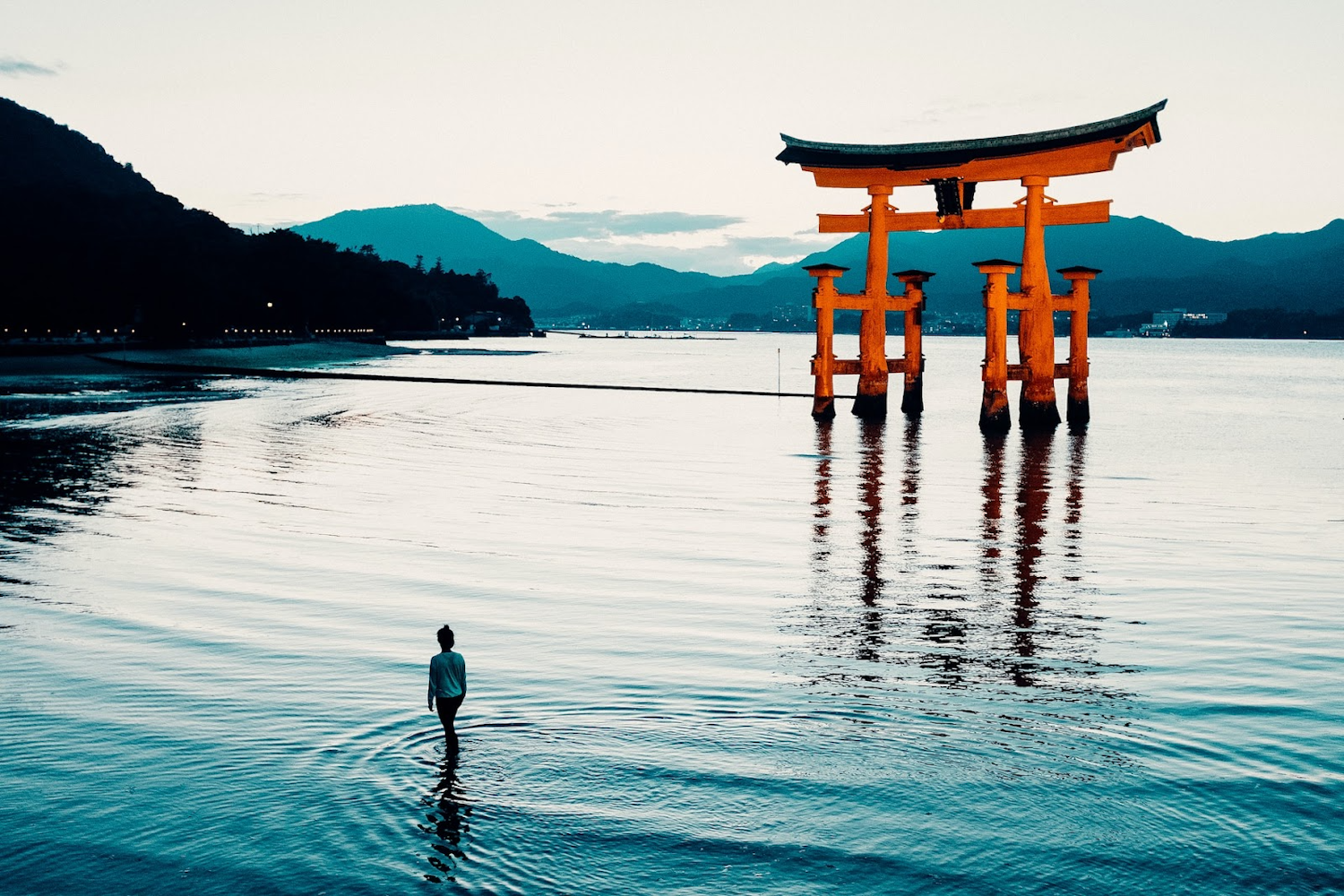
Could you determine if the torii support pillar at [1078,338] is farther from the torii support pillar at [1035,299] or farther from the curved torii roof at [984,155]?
the curved torii roof at [984,155]

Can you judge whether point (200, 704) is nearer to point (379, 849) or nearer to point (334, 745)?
point (334, 745)

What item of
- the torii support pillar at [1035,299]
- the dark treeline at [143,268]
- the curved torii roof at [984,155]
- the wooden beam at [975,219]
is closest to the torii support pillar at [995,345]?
the torii support pillar at [1035,299]

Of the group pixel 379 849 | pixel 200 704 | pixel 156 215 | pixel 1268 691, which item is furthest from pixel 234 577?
pixel 156 215

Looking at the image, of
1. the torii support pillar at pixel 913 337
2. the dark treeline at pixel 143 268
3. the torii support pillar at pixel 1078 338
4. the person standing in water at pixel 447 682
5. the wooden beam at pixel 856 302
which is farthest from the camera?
the dark treeline at pixel 143 268

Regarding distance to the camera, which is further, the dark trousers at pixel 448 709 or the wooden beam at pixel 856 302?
the wooden beam at pixel 856 302

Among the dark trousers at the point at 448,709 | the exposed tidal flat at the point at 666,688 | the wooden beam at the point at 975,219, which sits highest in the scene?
the wooden beam at the point at 975,219

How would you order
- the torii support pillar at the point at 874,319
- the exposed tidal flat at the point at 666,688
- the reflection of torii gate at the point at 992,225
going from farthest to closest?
the torii support pillar at the point at 874,319
the reflection of torii gate at the point at 992,225
the exposed tidal flat at the point at 666,688

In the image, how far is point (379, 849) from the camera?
7461mm

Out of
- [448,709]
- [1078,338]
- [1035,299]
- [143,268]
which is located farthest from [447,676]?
[143,268]

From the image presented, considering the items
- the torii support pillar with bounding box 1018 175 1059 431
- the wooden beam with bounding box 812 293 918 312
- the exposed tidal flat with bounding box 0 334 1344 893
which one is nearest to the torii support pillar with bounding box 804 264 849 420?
the wooden beam with bounding box 812 293 918 312

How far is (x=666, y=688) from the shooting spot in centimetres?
1099

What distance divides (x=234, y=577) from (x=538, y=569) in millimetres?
4246

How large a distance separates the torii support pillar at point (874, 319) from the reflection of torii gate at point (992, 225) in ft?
0.17

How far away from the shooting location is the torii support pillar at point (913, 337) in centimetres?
4722
